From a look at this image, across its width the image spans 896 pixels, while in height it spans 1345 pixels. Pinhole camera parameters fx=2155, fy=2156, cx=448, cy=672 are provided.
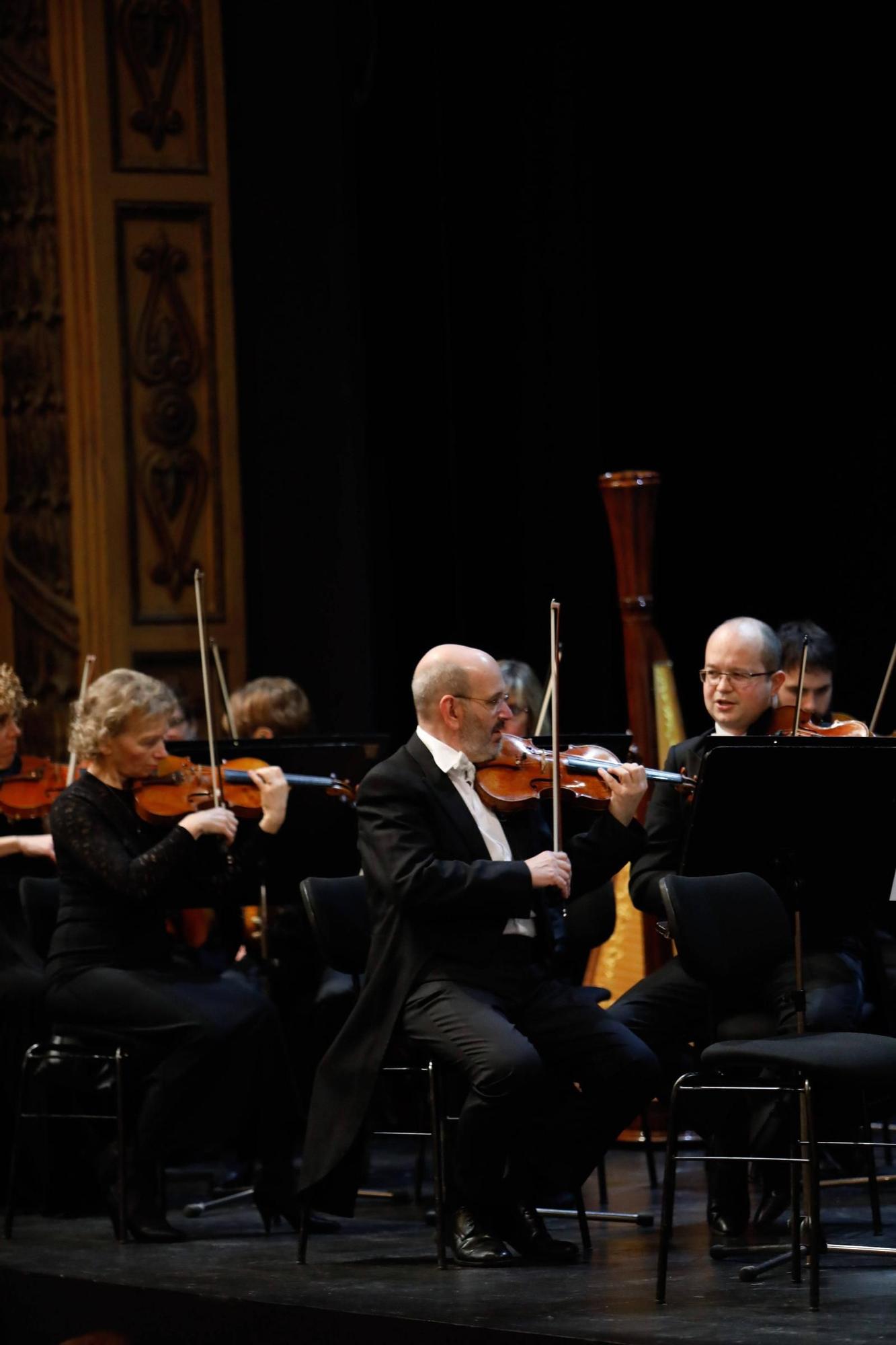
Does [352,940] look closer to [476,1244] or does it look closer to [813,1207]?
[476,1244]

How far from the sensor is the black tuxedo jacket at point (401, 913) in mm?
4352

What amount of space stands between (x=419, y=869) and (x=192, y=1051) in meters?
0.90

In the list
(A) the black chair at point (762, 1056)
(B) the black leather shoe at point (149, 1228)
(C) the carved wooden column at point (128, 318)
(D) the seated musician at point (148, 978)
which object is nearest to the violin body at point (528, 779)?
(A) the black chair at point (762, 1056)

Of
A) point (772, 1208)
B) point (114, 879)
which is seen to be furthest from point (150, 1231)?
point (772, 1208)

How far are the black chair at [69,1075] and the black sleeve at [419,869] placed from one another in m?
0.90

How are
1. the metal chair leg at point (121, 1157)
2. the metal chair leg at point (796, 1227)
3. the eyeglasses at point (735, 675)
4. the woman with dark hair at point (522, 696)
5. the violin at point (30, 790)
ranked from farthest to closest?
1. the violin at point (30, 790)
2. the woman with dark hair at point (522, 696)
3. the eyeglasses at point (735, 675)
4. the metal chair leg at point (121, 1157)
5. the metal chair leg at point (796, 1227)

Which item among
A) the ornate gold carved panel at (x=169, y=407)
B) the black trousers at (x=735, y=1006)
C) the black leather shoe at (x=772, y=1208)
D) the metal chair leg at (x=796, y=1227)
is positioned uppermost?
the ornate gold carved panel at (x=169, y=407)

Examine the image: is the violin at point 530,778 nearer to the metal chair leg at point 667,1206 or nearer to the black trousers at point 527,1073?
the black trousers at point 527,1073

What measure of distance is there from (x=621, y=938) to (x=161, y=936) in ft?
5.08

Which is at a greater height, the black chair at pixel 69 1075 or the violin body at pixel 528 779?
the violin body at pixel 528 779

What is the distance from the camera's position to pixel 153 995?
4945mm

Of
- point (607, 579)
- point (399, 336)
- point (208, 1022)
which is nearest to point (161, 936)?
point (208, 1022)

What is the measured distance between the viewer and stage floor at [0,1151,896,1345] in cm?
373

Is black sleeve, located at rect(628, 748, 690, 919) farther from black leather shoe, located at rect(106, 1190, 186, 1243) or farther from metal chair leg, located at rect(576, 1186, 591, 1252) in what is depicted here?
black leather shoe, located at rect(106, 1190, 186, 1243)
